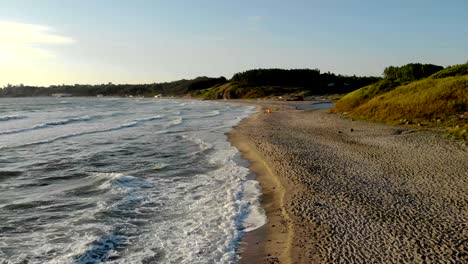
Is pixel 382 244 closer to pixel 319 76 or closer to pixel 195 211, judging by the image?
pixel 195 211

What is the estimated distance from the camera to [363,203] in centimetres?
1121

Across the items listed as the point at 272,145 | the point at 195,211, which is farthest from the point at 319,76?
the point at 195,211

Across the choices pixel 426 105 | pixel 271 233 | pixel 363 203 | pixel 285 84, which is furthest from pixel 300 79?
pixel 271 233

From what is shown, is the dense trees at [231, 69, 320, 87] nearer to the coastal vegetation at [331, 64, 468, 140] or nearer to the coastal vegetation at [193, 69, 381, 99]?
the coastal vegetation at [193, 69, 381, 99]

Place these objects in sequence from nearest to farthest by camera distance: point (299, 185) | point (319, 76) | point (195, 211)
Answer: point (195, 211) → point (299, 185) → point (319, 76)

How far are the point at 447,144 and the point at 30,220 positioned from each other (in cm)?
1836

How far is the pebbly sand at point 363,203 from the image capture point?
8164 millimetres

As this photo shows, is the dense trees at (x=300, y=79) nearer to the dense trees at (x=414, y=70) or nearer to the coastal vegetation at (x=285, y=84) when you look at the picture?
the coastal vegetation at (x=285, y=84)

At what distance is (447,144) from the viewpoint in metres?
19.6

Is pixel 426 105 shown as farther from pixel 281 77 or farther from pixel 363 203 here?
pixel 281 77

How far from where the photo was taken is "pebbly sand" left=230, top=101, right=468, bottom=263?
816 cm

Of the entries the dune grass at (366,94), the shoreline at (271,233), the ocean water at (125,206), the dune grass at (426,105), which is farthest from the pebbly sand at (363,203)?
the dune grass at (366,94)

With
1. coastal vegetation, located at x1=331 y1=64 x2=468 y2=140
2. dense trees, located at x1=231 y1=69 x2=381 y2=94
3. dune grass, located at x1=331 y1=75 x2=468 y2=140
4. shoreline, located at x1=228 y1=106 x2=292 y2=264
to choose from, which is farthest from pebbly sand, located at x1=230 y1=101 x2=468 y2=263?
dense trees, located at x1=231 y1=69 x2=381 y2=94

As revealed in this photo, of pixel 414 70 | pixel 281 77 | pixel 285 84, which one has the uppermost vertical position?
pixel 281 77
